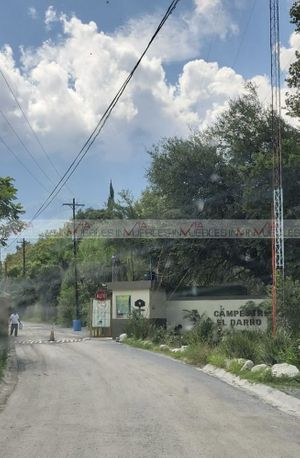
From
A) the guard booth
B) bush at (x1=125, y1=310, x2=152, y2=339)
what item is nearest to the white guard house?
the guard booth

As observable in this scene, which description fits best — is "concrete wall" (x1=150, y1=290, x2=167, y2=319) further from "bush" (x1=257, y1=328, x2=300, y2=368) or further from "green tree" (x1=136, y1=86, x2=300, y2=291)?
"bush" (x1=257, y1=328, x2=300, y2=368)

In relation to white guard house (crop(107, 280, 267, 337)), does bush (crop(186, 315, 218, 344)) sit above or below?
below

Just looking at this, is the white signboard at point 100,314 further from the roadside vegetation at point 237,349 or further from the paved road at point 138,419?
the paved road at point 138,419

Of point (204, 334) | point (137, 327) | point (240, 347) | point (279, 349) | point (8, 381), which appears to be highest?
point (279, 349)

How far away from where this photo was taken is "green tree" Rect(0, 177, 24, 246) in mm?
18100

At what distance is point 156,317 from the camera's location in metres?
32.7

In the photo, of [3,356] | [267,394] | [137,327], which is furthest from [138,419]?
[137,327]

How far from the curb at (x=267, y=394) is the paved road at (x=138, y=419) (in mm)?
338

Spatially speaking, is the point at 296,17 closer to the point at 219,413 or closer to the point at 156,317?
the point at 219,413

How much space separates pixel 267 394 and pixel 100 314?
22937 mm

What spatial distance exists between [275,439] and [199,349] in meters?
11.9

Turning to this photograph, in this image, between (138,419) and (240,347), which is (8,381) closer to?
(138,419)

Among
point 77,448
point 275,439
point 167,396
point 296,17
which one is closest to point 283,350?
point 167,396

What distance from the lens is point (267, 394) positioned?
40.6 feet
